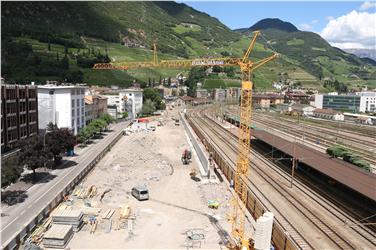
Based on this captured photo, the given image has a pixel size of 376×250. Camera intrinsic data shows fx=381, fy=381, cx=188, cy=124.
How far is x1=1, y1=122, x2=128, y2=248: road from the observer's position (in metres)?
28.5

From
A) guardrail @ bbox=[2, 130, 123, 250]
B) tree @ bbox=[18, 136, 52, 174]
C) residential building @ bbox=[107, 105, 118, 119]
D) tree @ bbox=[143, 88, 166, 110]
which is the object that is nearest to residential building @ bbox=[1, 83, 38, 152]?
tree @ bbox=[18, 136, 52, 174]

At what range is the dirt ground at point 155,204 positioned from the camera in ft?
92.6

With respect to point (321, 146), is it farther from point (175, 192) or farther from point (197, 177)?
point (175, 192)

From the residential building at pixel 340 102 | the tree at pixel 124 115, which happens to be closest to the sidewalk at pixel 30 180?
the tree at pixel 124 115

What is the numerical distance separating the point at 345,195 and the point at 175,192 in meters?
17.2

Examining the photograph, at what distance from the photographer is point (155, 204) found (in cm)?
3684

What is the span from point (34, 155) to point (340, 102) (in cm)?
14921

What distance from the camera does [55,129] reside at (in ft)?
165

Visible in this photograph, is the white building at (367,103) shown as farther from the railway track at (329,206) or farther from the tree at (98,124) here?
the railway track at (329,206)

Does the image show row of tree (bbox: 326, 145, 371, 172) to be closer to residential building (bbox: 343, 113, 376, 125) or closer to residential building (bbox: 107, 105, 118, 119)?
A: residential building (bbox: 343, 113, 376, 125)

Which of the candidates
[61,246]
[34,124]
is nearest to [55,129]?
[34,124]

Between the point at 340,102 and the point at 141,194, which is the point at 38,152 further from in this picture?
the point at 340,102

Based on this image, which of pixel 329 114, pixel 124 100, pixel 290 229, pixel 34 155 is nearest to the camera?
pixel 290 229

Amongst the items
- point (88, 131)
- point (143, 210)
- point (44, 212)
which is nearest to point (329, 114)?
point (88, 131)
